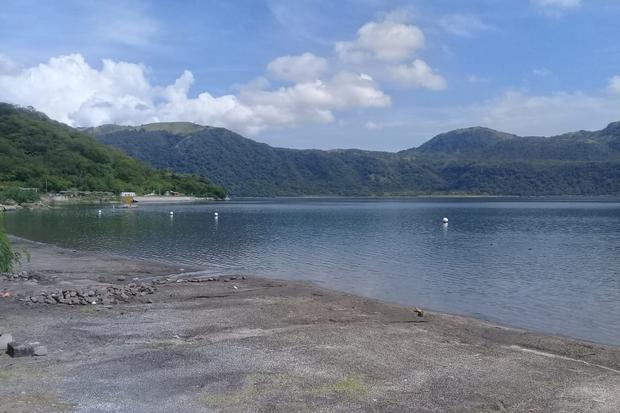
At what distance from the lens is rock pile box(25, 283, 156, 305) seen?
24672 mm

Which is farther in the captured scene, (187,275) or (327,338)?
(187,275)

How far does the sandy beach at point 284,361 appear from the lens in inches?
512

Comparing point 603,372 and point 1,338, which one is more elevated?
point 1,338

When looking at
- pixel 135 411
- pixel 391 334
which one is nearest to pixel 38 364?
pixel 135 411

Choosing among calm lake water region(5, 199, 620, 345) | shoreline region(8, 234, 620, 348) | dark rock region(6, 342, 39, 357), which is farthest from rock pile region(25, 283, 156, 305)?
calm lake water region(5, 199, 620, 345)

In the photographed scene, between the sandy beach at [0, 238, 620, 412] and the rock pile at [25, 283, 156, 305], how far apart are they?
0.41m

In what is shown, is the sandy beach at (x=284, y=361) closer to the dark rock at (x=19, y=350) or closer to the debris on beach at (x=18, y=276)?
the dark rock at (x=19, y=350)

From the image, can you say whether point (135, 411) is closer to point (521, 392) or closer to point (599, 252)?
point (521, 392)

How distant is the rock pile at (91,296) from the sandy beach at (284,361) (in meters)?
0.41

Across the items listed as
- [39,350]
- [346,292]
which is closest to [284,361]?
[39,350]

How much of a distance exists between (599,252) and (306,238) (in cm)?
3120

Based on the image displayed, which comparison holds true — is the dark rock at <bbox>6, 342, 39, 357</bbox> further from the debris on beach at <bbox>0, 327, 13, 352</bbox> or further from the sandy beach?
the sandy beach

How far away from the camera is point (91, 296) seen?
25906mm

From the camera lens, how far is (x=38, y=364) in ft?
50.0
